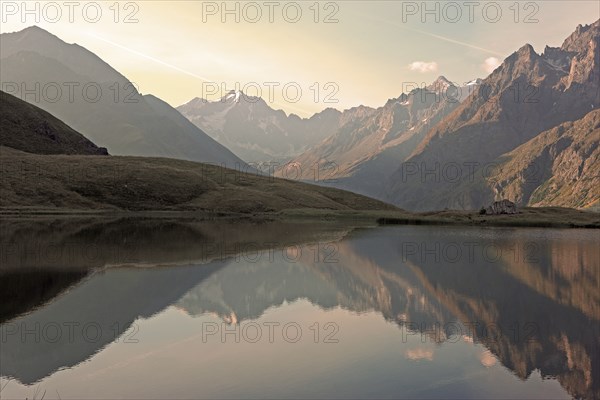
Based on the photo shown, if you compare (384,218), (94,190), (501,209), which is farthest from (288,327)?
(501,209)

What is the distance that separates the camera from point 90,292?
37406mm

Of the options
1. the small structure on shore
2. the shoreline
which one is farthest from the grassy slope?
the small structure on shore

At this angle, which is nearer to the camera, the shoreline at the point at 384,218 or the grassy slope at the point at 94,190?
the grassy slope at the point at 94,190

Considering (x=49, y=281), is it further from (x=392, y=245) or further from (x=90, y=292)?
(x=392, y=245)

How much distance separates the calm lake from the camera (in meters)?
21.7

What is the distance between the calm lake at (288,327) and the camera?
2172cm

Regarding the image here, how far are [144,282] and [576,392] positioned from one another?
108 ft

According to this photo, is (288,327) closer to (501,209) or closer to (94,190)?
(94,190)

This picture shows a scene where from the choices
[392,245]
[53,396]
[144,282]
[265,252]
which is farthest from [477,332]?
[392,245]

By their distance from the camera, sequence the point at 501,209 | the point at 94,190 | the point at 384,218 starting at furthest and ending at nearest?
the point at 501,209 → the point at 384,218 → the point at 94,190

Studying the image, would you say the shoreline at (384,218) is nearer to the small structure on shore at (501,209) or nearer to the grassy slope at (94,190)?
the small structure on shore at (501,209)

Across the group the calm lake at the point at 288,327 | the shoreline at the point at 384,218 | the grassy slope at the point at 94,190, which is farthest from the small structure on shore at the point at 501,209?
the calm lake at the point at 288,327

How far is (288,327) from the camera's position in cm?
3209

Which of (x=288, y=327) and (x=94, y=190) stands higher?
(x=94, y=190)
